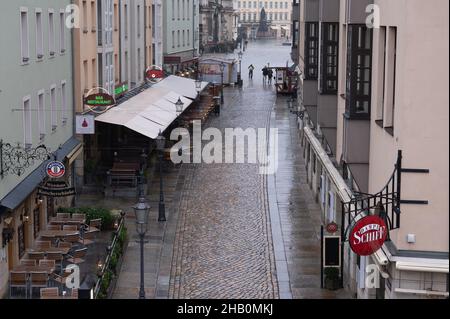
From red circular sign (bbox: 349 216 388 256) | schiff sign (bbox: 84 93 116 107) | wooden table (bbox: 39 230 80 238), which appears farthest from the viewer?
schiff sign (bbox: 84 93 116 107)

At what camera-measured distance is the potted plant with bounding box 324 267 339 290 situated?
919 inches

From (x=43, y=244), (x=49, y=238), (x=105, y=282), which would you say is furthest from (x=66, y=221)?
(x=105, y=282)

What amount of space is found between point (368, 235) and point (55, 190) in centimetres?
1162

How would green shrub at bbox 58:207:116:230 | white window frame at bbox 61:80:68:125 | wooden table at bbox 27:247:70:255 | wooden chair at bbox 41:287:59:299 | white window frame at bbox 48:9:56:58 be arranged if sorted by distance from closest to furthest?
wooden chair at bbox 41:287:59:299
wooden table at bbox 27:247:70:255
green shrub at bbox 58:207:116:230
white window frame at bbox 48:9:56:58
white window frame at bbox 61:80:68:125

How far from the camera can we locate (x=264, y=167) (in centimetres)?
4238

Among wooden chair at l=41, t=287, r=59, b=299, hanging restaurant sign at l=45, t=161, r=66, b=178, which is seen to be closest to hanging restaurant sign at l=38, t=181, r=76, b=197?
hanging restaurant sign at l=45, t=161, r=66, b=178

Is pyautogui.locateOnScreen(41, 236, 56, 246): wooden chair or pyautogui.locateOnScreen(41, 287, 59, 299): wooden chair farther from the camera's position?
pyautogui.locateOnScreen(41, 236, 56, 246): wooden chair

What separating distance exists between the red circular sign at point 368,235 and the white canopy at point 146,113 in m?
19.2

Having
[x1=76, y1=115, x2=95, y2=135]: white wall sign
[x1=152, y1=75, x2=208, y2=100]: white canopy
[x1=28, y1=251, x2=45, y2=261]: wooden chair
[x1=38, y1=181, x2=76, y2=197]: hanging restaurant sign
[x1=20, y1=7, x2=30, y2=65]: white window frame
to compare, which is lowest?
[x1=28, y1=251, x2=45, y2=261]: wooden chair

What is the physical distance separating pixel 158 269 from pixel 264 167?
17.4 m

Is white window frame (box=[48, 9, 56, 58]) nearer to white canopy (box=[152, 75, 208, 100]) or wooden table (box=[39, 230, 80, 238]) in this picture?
wooden table (box=[39, 230, 80, 238])

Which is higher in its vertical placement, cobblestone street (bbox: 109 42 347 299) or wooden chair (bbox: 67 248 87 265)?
wooden chair (bbox: 67 248 87 265)

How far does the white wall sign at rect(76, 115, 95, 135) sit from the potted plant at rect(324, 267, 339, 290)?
13.4 meters

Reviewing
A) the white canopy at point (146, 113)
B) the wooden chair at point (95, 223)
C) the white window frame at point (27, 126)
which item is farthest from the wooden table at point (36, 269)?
the white canopy at point (146, 113)
